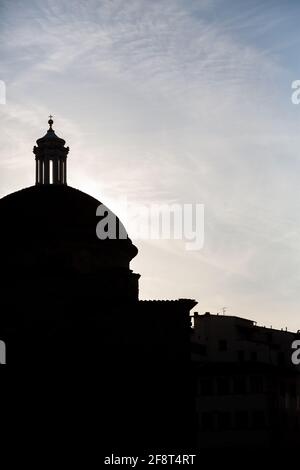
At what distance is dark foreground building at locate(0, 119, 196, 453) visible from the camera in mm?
34688

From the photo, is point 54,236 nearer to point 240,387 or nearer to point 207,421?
point 207,421

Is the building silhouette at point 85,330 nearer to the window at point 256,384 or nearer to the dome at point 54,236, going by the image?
the dome at point 54,236

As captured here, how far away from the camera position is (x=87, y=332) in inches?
1412

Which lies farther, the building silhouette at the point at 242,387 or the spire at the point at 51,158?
the building silhouette at the point at 242,387

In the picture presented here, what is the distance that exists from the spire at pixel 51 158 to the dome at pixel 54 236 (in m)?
1.67

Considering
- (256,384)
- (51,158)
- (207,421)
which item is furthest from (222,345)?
(51,158)

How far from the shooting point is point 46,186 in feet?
128

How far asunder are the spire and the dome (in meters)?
1.67

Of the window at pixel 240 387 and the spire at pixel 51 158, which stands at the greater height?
the spire at pixel 51 158

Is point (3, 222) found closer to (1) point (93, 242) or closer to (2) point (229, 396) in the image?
(1) point (93, 242)

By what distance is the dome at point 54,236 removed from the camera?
37281mm

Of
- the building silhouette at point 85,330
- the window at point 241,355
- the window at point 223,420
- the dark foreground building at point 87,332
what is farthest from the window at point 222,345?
the dark foreground building at point 87,332

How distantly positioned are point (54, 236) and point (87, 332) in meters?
3.75
